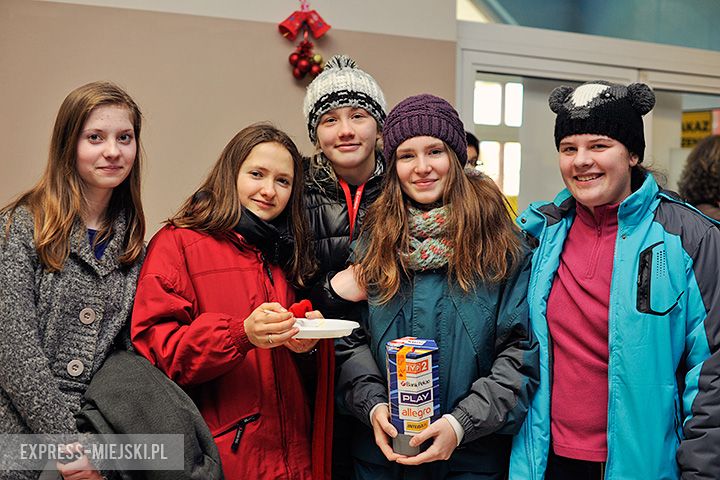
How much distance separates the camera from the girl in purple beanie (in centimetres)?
164

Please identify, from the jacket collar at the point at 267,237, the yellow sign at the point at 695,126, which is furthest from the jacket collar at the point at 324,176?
the yellow sign at the point at 695,126

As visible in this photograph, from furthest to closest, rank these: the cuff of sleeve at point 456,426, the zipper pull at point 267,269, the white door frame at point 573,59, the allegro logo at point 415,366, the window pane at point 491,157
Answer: the window pane at point 491,157 → the white door frame at point 573,59 → the zipper pull at point 267,269 → the cuff of sleeve at point 456,426 → the allegro logo at point 415,366

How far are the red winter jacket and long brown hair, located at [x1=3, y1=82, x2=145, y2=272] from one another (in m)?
0.11

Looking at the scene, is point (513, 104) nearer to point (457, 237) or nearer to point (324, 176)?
point (324, 176)

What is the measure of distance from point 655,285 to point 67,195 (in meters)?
1.44

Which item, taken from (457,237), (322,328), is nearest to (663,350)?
(457,237)

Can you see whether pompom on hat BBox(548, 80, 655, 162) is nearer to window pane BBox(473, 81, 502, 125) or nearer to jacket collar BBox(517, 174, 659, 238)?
jacket collar BBox(517, 174, 659, 238)

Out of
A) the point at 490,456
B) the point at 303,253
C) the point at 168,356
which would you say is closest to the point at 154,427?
the point at 168,356

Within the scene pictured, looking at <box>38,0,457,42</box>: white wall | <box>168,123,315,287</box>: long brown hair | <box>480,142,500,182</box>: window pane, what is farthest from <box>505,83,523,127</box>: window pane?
<box>168,123,315,287</box>: long brown hair

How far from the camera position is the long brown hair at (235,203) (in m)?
1.77

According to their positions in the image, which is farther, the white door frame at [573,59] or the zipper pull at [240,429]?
the white door frame at [573,59]

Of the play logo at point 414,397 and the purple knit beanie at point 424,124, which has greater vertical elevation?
the purple knit beanie at point 424,124

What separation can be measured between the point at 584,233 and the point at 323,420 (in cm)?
85

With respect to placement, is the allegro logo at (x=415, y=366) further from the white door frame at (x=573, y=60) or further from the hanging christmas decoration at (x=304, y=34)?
the white door frame at (x=573, y=60)
